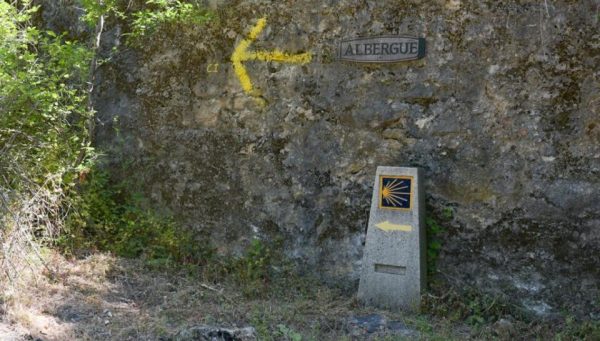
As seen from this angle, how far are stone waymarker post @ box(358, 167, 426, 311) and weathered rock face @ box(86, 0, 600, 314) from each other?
215 millimetres

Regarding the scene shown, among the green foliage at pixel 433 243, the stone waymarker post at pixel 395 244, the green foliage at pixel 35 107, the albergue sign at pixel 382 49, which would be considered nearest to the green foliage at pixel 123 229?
the green foliage at pixel 35 107

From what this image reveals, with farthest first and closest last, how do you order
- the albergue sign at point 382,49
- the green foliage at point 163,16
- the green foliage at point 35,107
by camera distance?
the green foliage at point 163,16 < the green foliage at point 35,107 < the albergue sign at point 382,49

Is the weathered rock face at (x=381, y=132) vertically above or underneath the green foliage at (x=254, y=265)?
above

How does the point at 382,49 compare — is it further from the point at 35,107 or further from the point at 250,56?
the point at 35,107

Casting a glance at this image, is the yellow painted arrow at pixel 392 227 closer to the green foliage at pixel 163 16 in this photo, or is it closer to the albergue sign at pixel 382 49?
the albergue sign at pixel 382 49

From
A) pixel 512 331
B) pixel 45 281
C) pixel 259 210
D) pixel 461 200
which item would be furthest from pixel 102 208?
pixel 512 331

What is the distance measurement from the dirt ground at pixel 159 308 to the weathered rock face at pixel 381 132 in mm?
466

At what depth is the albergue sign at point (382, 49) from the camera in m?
4.77

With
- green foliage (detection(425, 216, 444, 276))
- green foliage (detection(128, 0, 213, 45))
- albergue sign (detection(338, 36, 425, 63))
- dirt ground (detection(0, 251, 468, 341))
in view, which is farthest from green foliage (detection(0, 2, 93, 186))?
green foliage (detection(425, 216, 444, 276))

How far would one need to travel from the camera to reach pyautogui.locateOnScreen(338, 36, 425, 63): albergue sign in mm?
4773

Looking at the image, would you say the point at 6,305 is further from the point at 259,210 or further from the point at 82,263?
the point at 259,210

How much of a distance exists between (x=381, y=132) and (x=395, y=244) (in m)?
0.87

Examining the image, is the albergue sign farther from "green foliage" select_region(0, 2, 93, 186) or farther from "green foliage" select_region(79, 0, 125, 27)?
"green foliage" select_region(0, 2, 93, 186)

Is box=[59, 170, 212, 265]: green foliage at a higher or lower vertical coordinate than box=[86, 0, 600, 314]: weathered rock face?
lower
